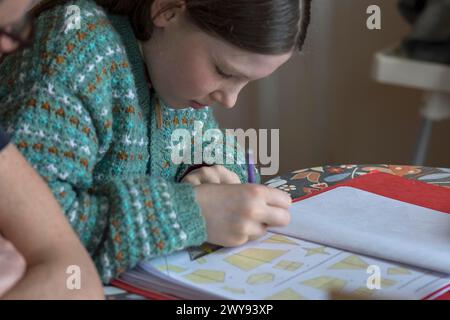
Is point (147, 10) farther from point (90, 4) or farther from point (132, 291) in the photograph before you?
point (132, 291)

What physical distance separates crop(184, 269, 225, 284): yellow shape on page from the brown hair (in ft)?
0.89

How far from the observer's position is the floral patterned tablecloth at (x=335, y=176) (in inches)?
39.7

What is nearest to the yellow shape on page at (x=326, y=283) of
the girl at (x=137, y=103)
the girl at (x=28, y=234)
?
the girl at (x=137, y=103)

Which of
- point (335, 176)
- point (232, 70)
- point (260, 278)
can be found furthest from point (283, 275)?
point (335, 176)

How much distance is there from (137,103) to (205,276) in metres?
0.26

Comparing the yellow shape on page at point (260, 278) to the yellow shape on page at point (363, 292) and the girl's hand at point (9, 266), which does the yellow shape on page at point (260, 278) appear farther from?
the girl's hand at point (9, 266)

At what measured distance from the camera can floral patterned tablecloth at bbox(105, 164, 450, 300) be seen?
39.7 inches

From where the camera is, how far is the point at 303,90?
2.86ft

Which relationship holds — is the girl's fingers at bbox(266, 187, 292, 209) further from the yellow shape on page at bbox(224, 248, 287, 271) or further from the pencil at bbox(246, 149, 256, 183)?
the pencil at bbox(246, 149, 256, 183)

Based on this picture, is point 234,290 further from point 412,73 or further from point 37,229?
point 412,73

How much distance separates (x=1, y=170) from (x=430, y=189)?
58cm

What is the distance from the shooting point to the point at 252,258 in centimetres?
76
